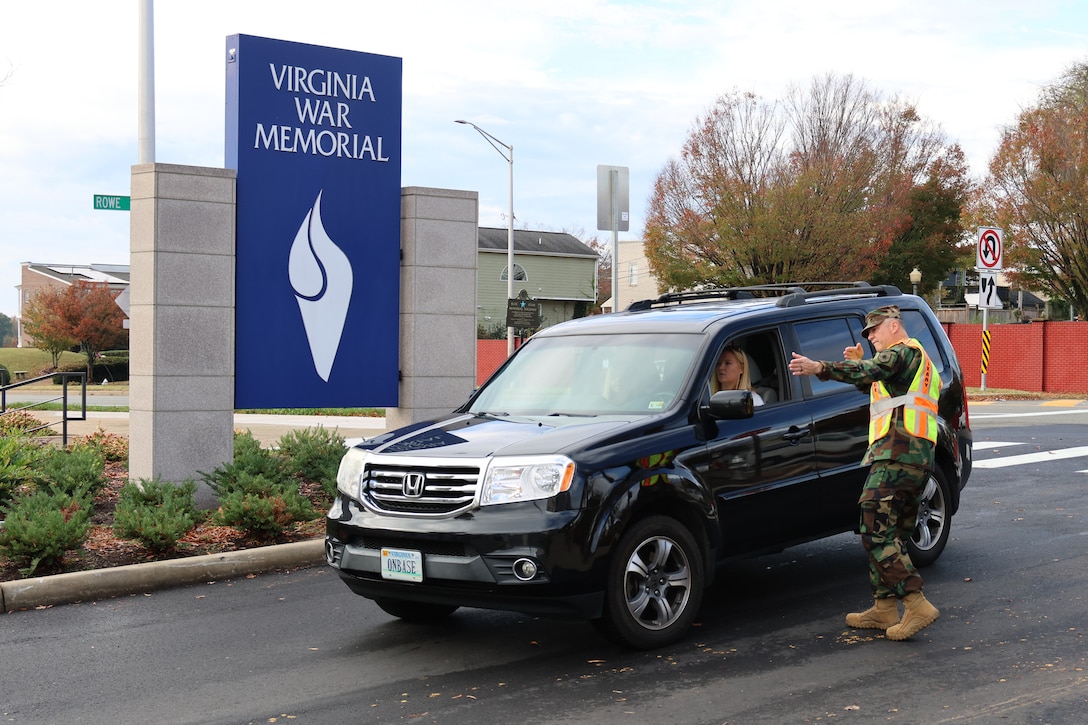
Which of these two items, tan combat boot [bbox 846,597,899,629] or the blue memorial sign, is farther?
the blue memorial sign

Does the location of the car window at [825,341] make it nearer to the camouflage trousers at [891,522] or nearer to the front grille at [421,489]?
the camouflage trousers at [891,522]

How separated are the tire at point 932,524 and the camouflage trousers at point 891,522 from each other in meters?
1.71

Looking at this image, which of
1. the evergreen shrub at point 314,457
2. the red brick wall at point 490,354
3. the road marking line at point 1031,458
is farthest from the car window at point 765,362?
the red brick wall at point 490,354

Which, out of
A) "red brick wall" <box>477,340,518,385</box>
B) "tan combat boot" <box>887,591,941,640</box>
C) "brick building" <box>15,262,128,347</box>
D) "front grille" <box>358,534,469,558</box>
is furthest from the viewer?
"brick building" <box>15,262,128,347</box>

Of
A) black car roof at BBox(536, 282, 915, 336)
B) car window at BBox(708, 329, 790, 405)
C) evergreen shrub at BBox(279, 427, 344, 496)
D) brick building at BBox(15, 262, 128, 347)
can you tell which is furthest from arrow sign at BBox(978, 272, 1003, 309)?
brick building at BBox(15, 262, 128, 347)

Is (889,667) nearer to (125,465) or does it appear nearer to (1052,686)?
(1052,686)

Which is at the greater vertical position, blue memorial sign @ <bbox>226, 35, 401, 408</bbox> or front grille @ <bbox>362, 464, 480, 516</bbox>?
blue memorial sign @ <bbox>226, 35, 401, 408</bbox>

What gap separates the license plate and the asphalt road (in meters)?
0.47

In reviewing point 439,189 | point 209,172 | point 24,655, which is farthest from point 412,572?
point 439,189

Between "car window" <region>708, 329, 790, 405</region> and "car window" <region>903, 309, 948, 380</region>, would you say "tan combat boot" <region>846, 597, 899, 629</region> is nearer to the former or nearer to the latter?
"car window" <region>708, 329, 790, 405</region>

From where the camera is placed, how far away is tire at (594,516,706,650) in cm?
607

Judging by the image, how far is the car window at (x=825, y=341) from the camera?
7621mm

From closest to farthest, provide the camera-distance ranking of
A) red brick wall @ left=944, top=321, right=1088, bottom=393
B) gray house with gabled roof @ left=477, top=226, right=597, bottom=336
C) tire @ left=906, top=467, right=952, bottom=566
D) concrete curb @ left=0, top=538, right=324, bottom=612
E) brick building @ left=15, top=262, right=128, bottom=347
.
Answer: concrete curb @ left=0, top=538, right=324, bottom=612 < tire @ left=906, top=467, right=952, bottom=566 < red brick wall @ left=944, top=321, right=1088, bottom=393 < gray house with gabled roof @ left=477, top=226, right=597, bottom=336 < brick building @ left=15, top=262, right=128, bottom=347

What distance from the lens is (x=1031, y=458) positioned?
15.4 metres
